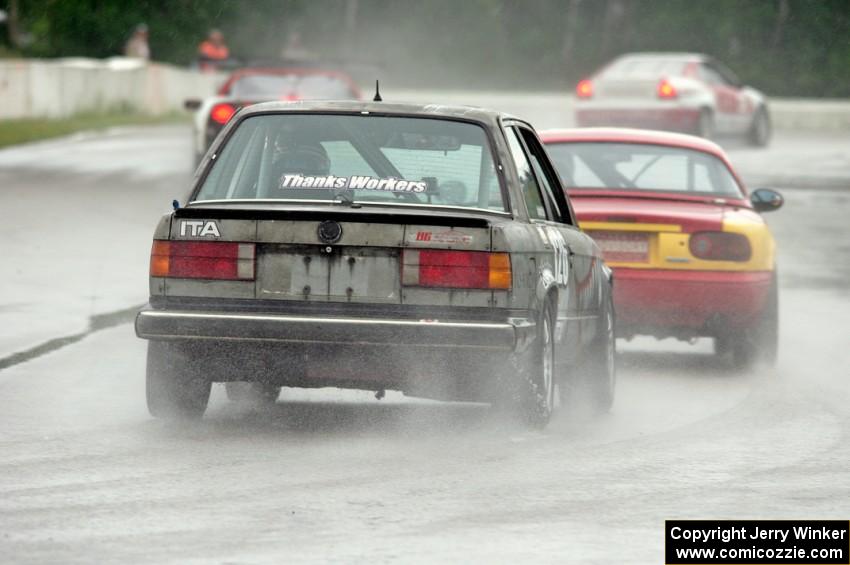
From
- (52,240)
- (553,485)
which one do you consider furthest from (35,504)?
(52,240)

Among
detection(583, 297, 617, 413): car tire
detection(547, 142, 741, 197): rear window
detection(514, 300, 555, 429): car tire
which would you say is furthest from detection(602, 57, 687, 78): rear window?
detection(514, 300, 555, 429): car tire

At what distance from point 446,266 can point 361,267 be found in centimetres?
35

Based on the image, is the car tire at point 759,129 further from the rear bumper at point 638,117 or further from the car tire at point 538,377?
the car tire at point 538,377

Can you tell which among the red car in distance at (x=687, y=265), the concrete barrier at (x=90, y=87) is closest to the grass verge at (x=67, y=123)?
the concrete barrier at (x=90, y=87)

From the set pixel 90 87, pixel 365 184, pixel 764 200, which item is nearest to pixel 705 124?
pixel 90 87

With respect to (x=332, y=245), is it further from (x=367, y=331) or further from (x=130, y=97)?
(x=130, y=97)

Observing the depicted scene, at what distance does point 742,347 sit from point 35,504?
594cm

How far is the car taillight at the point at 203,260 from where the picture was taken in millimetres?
8406

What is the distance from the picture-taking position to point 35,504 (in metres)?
6.89

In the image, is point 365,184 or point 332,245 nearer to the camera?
point 332,245

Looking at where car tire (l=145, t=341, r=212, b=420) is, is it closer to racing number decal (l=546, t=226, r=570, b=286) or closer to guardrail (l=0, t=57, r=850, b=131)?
racing number decal (l=546, t=226, r=570, b=286)

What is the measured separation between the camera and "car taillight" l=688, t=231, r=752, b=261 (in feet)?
38.0

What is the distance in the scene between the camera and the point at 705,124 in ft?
105

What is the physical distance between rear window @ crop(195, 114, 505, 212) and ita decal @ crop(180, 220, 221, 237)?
1.15 ft
